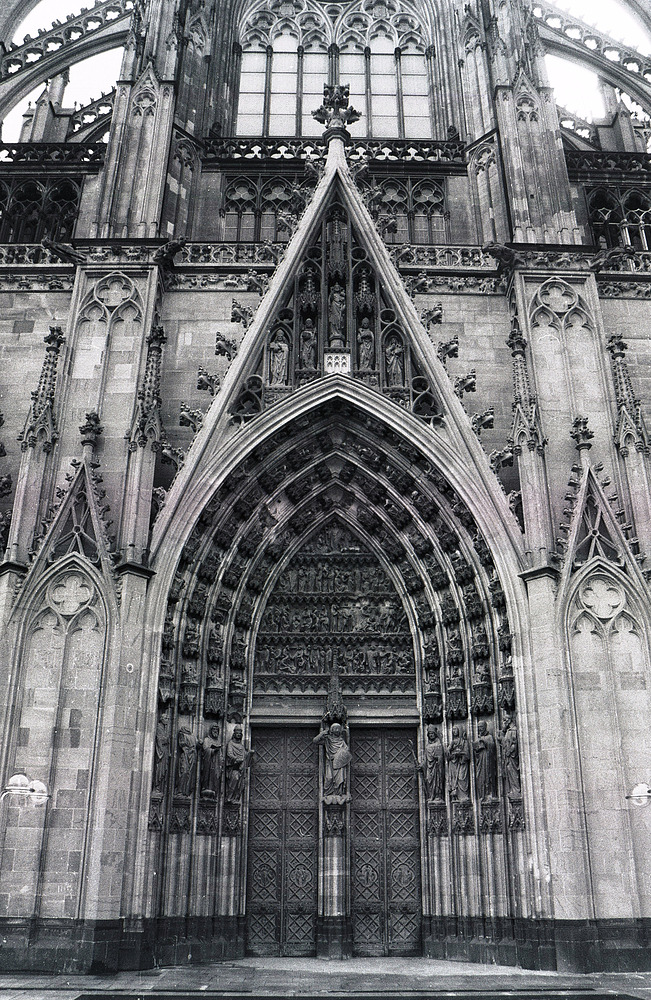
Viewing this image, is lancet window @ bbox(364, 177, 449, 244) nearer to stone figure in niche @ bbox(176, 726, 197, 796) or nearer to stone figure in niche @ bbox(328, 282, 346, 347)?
stone figure in niche @ bbox(328, 282, 346, 347)

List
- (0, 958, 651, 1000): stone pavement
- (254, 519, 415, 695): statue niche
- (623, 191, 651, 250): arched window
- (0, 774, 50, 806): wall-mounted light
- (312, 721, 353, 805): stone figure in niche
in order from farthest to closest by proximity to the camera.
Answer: (623, 191, 651, 250): arched window < (254, 519, 415, 695): statue niche < (312, 721, 353, 805): stone figure in niche < (0, 774, 50, 806): wall-mounted light < (0, 958, 651, 1000): stone pavement

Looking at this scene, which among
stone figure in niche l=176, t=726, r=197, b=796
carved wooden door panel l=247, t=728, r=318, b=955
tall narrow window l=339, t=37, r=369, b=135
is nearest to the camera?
stone figure in niche l=176, t=726, r=197, b=796

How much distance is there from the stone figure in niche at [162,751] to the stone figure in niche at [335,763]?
2.46 m

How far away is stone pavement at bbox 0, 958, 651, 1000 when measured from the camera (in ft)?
29.2

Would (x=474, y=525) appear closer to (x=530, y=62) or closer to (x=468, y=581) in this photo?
(x=468, y=581)

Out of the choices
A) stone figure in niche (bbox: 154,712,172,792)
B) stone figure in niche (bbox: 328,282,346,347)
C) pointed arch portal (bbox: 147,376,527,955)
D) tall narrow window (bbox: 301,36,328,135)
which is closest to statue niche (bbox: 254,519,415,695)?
pointed arch portal (bbox: 147,376,527,955)

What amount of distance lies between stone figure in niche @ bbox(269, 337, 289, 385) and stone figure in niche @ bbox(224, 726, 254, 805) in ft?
18.3

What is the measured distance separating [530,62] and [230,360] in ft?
29.4

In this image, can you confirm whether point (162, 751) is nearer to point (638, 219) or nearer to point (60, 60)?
point (638, 219)

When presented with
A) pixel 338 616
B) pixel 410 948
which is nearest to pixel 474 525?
pixel 338 616

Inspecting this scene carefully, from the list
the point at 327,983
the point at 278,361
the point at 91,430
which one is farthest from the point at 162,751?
the point at 278,361

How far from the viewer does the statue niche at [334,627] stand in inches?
548

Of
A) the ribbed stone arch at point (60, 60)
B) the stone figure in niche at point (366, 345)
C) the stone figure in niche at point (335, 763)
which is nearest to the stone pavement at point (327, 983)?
the stone figure in niche at point (335, 763)

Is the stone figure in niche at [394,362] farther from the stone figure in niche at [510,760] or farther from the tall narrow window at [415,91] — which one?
the tall narrow window at [415,91]
